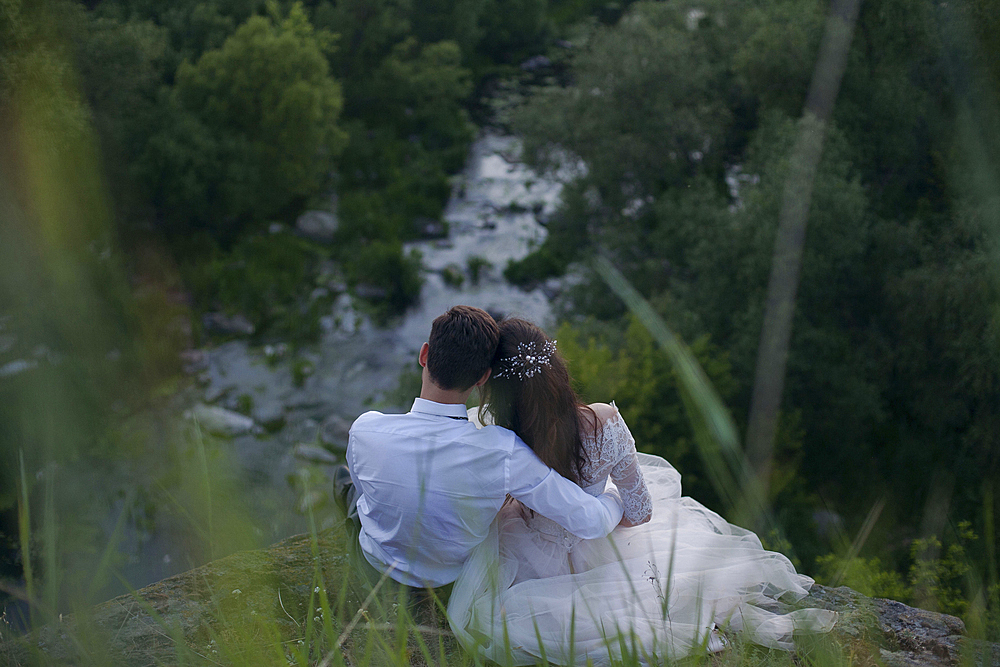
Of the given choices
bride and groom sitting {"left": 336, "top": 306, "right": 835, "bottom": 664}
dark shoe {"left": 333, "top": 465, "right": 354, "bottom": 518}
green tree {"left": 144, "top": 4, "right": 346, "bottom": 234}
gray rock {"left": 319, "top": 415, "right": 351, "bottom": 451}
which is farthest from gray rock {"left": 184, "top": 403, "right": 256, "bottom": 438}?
bride and groom sitting {"left": 336, "top": 306, "right": 835, "bottom": 664}

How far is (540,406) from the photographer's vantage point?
7.48 feet

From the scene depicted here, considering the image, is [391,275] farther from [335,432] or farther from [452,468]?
[452,468]

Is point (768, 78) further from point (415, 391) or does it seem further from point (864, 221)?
point (415, 391)

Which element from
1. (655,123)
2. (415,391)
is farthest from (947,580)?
(655,123)

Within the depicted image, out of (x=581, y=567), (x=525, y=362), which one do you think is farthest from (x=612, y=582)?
(x=525, y=362)

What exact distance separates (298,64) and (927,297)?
9617 millimetres

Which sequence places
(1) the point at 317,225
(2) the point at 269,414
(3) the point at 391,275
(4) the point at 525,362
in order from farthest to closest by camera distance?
1. (1) the point at 317,225
2. (3) the point at 391,275
3. (2) the point at 269,414
4. (4) the point at 525,362

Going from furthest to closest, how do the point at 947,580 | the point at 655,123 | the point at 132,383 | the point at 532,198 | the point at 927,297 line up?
the point at 532,198 < the point at 655,123 < the point at 132,383 < the point at 927,297 < the point at 947,580

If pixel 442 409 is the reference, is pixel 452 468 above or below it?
below

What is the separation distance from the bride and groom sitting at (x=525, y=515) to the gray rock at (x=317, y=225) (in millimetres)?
10257

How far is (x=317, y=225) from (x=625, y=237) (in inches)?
221

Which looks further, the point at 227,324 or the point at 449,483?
the point at 227,324

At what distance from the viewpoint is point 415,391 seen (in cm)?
786

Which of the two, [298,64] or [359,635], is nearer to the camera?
[359,635]
